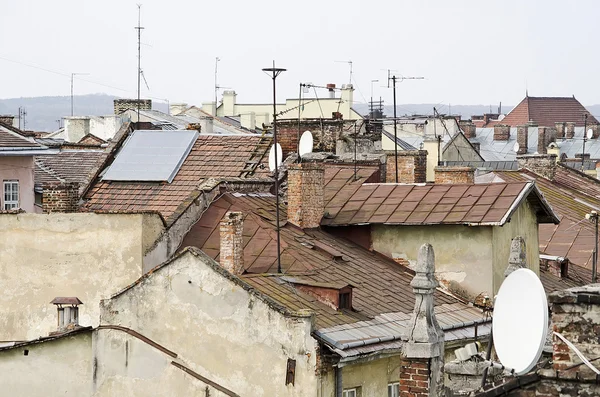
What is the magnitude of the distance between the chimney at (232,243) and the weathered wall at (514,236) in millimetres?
6085

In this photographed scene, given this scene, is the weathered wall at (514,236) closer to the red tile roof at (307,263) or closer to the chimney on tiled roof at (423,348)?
the red tile roof at (307,263)

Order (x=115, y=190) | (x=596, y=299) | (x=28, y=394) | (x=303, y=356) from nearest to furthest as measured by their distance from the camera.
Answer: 1. (x=596, y=299)
2. (x=303, y=356)
3. (x=28, y=394)
4. (x=115, y=190)

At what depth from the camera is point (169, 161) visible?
1553 inches

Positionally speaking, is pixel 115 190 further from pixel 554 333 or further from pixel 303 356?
pixel 554 333

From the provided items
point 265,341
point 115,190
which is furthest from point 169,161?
point 265,341

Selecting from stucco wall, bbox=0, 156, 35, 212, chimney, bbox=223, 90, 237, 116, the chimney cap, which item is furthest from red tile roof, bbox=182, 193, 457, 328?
chimney, bbox=223, 90, 237, 116

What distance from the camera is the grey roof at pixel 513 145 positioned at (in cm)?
9606

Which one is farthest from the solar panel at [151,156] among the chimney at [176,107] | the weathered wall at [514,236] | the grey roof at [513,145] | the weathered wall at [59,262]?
the chimney at [176,107]

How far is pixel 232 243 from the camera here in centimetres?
2833

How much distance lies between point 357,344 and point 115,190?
1393cm

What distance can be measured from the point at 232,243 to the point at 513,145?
232 feet

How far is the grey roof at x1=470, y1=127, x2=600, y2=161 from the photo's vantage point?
9606cm

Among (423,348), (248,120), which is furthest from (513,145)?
(423,348)

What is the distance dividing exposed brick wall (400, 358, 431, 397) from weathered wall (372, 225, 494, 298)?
9.26 m
